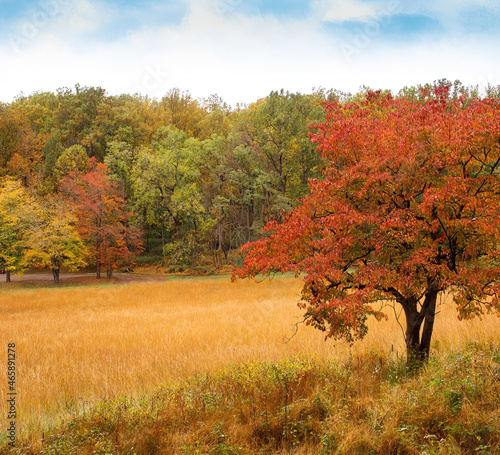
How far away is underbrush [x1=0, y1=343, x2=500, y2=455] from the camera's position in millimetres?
4371

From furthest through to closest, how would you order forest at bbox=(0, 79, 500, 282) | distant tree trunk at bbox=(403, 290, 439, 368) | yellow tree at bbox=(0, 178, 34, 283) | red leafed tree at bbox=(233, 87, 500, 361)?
forest at bbox=(0, 79, 500, 282) < yellow tree at bbox=(0, 178, 34, 283) < distant tree trunk at bbox=(403, 290, 439, 368) < red leafed tree at bbox=(233, 87, 500, 361)

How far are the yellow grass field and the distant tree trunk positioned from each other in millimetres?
742

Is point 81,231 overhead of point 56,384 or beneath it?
overhead

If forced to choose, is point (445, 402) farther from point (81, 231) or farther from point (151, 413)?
point (81, 231)

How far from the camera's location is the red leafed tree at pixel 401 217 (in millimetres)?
5516

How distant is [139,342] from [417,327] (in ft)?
27.4

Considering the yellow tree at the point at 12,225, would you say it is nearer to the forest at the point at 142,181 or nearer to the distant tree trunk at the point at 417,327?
the forest at the point at 142,181

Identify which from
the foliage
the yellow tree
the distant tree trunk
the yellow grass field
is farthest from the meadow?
the yellow tree

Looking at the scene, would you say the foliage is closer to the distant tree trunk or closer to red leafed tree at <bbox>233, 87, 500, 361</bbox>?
red leafed tree at <bbox>233, 87, 500, 361</bbox>

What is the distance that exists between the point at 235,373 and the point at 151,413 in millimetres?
2097

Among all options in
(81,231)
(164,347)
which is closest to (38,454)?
(164,347)

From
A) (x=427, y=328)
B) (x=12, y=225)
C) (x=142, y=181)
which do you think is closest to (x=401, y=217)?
(x=427, y=328)

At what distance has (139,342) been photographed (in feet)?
37.8

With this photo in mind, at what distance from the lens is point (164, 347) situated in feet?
35.0
